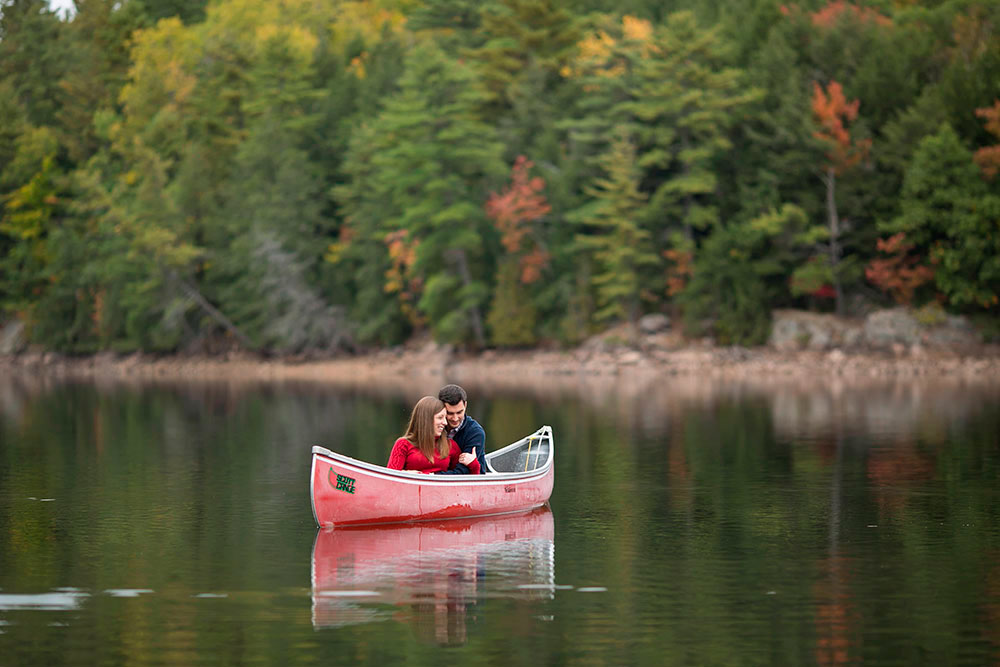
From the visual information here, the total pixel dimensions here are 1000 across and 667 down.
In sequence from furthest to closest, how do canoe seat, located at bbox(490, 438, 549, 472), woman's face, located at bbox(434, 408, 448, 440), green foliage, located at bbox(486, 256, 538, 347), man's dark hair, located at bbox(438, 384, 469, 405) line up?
green foliage, located at bbox(486, 256, 538, 347), canoe seat, located at bbox(490, 438, 549, 472), man's dark hair, located at bbox(438, 384, 469, 405), woman's face, located at bbox(434, 408, 448, 440)

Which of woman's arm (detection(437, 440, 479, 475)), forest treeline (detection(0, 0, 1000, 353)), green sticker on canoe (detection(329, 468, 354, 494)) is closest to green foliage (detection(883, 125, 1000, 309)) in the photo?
forest treeline (detection(0, 0, 1000, 353))

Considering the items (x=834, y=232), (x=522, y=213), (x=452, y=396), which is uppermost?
(x=522, y=213)

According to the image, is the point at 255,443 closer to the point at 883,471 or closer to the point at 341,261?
the point at 883,471

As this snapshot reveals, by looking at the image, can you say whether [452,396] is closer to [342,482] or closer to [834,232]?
[342,482]

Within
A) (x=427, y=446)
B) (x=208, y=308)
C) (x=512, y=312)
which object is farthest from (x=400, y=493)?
(x=208, y=308)

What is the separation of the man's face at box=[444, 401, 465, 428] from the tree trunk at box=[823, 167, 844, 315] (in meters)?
48.0

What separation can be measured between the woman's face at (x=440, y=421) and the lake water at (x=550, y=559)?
134cm

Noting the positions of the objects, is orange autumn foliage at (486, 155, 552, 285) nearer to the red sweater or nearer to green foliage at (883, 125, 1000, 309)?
green foliage at (883, 125, 1000, 309)

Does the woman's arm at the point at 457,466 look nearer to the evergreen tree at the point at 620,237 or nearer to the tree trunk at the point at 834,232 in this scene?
the tree trunk at the point at 834,232

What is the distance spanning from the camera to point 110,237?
8994cm

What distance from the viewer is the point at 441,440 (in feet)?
66.4

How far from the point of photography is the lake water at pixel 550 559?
42.5ft

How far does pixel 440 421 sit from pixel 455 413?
0.30 meters

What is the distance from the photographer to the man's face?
2000 centimetres
